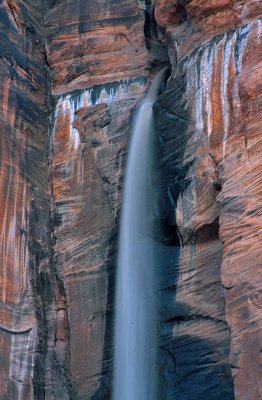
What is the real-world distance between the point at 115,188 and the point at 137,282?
176cm

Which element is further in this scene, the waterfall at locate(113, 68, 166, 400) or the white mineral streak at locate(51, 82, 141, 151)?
the white mineral streak at locate(51, 82, 141, 151)

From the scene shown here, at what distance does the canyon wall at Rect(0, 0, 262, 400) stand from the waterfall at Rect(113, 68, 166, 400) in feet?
0.66

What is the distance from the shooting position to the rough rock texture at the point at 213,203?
1214 centimetres

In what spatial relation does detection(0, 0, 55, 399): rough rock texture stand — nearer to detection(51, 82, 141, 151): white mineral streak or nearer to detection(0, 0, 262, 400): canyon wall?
detection(0, 0, 262, 400): canyon wall

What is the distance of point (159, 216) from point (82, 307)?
1930mm

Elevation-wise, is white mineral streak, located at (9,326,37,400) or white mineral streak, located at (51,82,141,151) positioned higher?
white mineral streak, located at (51,82,141,151)

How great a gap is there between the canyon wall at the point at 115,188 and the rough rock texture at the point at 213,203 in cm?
2

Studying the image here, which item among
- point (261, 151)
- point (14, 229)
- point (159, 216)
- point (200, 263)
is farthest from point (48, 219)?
point (261, 151)

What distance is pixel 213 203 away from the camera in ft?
44.4

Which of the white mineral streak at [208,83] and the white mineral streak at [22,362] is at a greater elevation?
the white mineral streak at [208,83]

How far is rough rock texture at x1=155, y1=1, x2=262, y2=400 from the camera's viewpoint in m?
12.1

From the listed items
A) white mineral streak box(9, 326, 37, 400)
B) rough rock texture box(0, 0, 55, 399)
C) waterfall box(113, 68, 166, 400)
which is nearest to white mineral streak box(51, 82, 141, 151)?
rough rock texture box(0, 0, 55, 399)

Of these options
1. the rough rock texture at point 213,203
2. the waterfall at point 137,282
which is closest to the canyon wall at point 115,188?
the rough rock texture at point 213,203

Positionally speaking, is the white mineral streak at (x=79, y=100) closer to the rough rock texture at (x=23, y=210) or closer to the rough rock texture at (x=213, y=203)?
the rough rock texture at (x=23, y=210)
